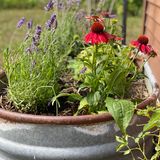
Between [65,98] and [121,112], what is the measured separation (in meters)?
0.51

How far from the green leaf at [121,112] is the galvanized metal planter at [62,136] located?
5 centimetres

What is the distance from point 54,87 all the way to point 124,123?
0.50m

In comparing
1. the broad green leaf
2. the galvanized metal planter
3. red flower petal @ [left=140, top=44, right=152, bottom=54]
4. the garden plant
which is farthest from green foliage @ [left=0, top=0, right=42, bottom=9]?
the broad green leaf

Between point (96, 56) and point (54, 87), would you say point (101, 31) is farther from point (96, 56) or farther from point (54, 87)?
point (54, 87)

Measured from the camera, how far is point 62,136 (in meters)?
1.49

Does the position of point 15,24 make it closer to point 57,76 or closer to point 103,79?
point 57,76

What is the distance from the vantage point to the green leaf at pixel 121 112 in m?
1.45

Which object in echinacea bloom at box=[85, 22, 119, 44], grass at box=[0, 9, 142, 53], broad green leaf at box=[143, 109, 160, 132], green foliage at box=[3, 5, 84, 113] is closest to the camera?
broad green leaf at box=[143, 109, 160, 132]

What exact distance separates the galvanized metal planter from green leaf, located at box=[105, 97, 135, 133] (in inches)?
1.8

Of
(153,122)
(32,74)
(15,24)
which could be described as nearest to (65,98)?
(32,74)

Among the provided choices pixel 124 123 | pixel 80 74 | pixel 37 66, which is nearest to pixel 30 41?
pixel 37 66

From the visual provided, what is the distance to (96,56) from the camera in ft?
5.88

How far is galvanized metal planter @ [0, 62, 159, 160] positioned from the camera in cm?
149

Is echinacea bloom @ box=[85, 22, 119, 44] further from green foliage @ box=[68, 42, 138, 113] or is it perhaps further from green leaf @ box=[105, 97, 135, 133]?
green leaf @ box=[105, 97, 135, 133]
